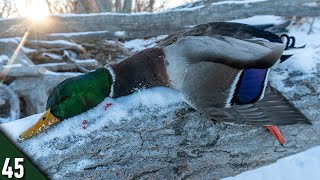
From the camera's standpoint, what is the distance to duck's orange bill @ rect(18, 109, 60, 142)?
5.61 ft

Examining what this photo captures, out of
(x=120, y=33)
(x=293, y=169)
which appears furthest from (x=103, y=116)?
(x=120, y=33)

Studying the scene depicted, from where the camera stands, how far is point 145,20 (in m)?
4.93

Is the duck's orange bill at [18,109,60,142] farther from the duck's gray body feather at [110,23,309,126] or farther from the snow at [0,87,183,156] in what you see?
the duck's gray body feather at [110,23,309,126]

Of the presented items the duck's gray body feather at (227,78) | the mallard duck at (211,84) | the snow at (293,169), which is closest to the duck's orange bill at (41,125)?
the mallard duck at (211,84)

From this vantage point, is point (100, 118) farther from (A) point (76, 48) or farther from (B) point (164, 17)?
(A) point (76, 48)

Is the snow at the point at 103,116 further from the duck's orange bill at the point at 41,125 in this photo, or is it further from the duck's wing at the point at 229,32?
the duck's wing at the point at 229,32

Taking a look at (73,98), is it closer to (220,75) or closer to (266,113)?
(220,75)

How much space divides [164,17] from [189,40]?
9.92 ft

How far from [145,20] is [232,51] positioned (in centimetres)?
316

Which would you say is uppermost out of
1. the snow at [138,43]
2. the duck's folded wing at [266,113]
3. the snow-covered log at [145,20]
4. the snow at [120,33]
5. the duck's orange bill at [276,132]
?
the duck's folded wing at [266,113]

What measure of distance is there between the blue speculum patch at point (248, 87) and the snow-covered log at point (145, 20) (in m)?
3.16

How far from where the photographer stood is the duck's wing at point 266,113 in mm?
1841

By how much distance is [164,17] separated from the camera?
4.98m

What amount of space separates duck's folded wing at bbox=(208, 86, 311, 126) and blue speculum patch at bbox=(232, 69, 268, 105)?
3 centimetres
